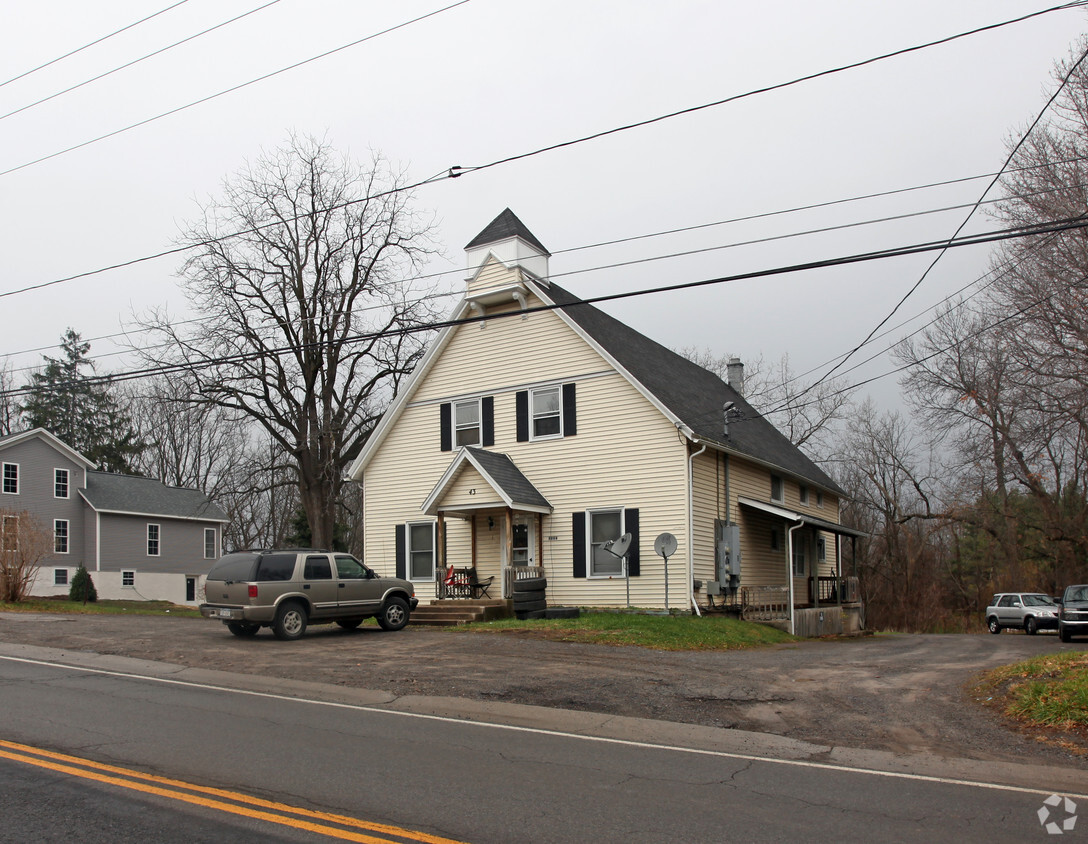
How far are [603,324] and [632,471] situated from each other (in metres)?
5.33

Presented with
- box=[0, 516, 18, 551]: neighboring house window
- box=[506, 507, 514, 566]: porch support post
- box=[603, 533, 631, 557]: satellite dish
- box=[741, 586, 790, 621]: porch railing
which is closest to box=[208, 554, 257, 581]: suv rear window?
box=[506, 507, 514, 566]: porch support post

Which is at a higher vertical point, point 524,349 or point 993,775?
point 524,349

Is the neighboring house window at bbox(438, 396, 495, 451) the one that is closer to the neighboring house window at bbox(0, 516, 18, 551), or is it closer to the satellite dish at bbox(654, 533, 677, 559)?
the satellite dish at bbox(654, 533, 677, 559)

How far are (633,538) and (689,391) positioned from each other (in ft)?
21.2

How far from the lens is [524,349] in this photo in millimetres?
24875

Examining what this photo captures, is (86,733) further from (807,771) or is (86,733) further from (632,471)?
(632,471)

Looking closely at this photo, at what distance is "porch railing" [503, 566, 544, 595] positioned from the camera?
22.7 m

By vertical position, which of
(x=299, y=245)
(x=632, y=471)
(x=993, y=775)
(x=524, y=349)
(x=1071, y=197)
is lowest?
(x=993, y=775)

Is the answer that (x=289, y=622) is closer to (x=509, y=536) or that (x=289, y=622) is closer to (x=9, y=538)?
(x=509, y=536)

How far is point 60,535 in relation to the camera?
4356 centimetres

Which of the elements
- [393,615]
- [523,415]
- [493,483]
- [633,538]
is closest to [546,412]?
[523,415]

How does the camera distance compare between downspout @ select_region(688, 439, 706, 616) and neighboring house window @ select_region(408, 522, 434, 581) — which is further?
neighboring house window @ select_region(408, 522, 434, 581)

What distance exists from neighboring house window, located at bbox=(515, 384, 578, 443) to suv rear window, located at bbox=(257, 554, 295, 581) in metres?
8.67

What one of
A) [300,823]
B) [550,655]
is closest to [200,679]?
[550,655]
